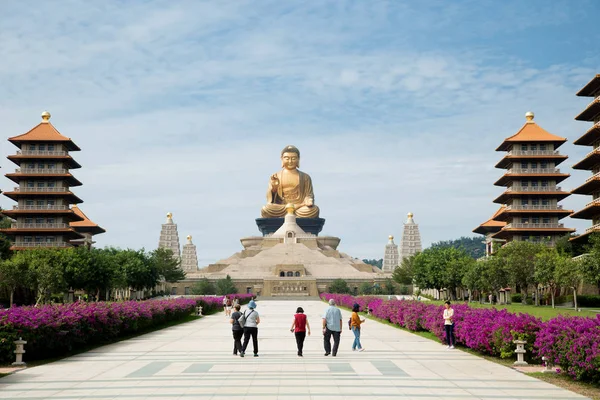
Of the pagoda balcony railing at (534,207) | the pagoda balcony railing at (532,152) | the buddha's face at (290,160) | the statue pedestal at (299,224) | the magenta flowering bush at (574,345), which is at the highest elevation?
the buddha's face at (290,160)

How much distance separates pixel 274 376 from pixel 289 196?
9917 centimetres

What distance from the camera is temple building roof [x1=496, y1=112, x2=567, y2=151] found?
7019 centimetres

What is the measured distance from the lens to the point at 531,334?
57.9 feet

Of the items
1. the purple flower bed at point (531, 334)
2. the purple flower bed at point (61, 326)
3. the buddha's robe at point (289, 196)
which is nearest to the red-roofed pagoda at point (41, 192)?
the purple flower bed at point (61, 326)

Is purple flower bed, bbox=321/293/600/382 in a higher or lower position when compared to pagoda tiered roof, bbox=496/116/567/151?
lower

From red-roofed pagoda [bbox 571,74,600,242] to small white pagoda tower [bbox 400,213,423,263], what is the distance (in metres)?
59.2

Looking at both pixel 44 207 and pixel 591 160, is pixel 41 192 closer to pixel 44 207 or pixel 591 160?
pixel 44 207

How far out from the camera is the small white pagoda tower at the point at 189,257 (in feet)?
380

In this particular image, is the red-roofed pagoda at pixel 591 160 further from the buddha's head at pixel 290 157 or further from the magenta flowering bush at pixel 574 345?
the buddha's head at pixel 290 157

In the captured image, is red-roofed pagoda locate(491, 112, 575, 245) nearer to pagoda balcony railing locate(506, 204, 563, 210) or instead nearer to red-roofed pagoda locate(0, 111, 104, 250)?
pagoda balcony railing locate(506, 204, 563, 210)

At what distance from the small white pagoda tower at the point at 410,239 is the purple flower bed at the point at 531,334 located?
290ft

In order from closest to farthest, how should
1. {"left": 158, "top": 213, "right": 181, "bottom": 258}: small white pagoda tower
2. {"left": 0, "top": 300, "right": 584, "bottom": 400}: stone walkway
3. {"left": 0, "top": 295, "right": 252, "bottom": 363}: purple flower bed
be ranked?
{"left": 0, "top": 300, "right": 584, "bottom": 400}: stone walkway < {"left": 0, "top": 295, "right": 252, "bottom": 363}: purple flower bed < {"left": 158, "top": 213, "right": 181, "bottom": 258}: small white pagoda tower

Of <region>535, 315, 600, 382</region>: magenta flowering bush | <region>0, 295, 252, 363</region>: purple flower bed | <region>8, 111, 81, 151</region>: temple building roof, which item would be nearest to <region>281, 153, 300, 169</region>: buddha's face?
<region>8, 111, 81, 151</region>: temple building roof

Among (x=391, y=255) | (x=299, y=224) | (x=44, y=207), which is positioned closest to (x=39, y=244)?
(x=44, y=207)
